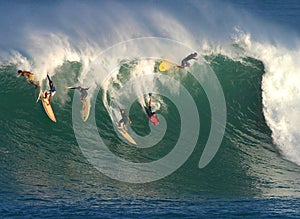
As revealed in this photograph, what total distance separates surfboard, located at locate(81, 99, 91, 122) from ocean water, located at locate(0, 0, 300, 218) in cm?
13

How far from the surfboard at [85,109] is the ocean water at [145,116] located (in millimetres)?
128

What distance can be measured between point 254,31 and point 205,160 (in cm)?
888

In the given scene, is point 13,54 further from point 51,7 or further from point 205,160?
point 205,160

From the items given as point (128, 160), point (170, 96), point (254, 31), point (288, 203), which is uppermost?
point (254, 31)

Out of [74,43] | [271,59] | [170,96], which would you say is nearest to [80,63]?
Answer: [74,43]

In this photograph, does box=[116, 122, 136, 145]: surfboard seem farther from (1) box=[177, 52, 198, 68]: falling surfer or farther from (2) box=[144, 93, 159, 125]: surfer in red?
(1) box=[177, 52, 198, 68]: falling surfer

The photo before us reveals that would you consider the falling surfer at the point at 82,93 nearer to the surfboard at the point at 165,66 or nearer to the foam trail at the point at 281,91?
the surfboard at the point at 165,66

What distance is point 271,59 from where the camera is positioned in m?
22.1

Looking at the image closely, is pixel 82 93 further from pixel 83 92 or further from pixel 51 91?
pixel 51 91

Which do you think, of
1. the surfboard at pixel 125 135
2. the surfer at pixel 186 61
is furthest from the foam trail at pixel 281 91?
the surfboard at pixel 125 135

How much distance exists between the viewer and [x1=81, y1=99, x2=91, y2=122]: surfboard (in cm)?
1881

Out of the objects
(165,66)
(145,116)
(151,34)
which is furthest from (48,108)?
(151,34)

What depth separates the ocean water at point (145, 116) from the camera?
46.1 feet

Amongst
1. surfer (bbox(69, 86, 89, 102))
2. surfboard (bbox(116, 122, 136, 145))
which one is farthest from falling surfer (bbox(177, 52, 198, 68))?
surfboard (bbox(116, 122, 136, 145))
